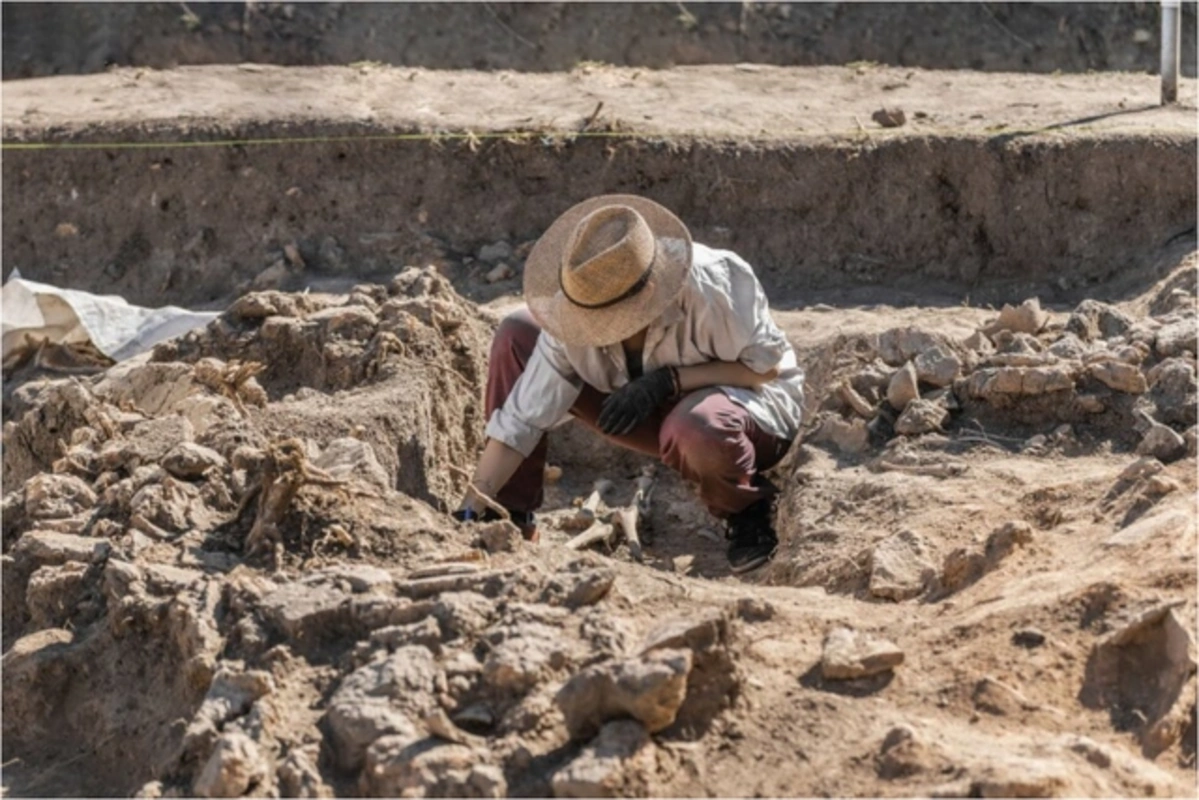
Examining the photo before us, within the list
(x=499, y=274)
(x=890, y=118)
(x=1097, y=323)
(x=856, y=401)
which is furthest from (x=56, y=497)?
(x=890, y=118)

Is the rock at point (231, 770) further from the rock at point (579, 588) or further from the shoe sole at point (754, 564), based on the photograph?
the shoe sole at point (754, 564)

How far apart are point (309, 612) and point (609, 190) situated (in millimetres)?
5483

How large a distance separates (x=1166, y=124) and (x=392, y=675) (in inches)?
252

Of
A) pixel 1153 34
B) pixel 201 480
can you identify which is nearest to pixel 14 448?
pixel 201 480

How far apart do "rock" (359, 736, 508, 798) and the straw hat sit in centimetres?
207

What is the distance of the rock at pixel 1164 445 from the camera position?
5.32 meters

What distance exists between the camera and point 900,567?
5.05 m

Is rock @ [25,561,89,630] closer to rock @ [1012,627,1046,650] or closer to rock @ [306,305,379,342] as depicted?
rock @ [1012,627,1046,650]

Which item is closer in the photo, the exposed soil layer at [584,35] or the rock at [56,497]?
the rock at [56,497]

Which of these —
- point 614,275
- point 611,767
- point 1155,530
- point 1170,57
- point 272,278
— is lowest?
point 272,278

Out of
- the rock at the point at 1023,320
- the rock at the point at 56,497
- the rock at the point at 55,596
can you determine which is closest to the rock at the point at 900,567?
the rock at the point at 1023,320

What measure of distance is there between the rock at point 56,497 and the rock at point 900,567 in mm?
2131

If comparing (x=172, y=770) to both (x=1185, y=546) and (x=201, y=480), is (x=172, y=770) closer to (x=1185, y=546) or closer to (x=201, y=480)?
(x=201, y=480)

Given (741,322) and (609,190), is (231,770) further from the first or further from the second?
(609,190)
